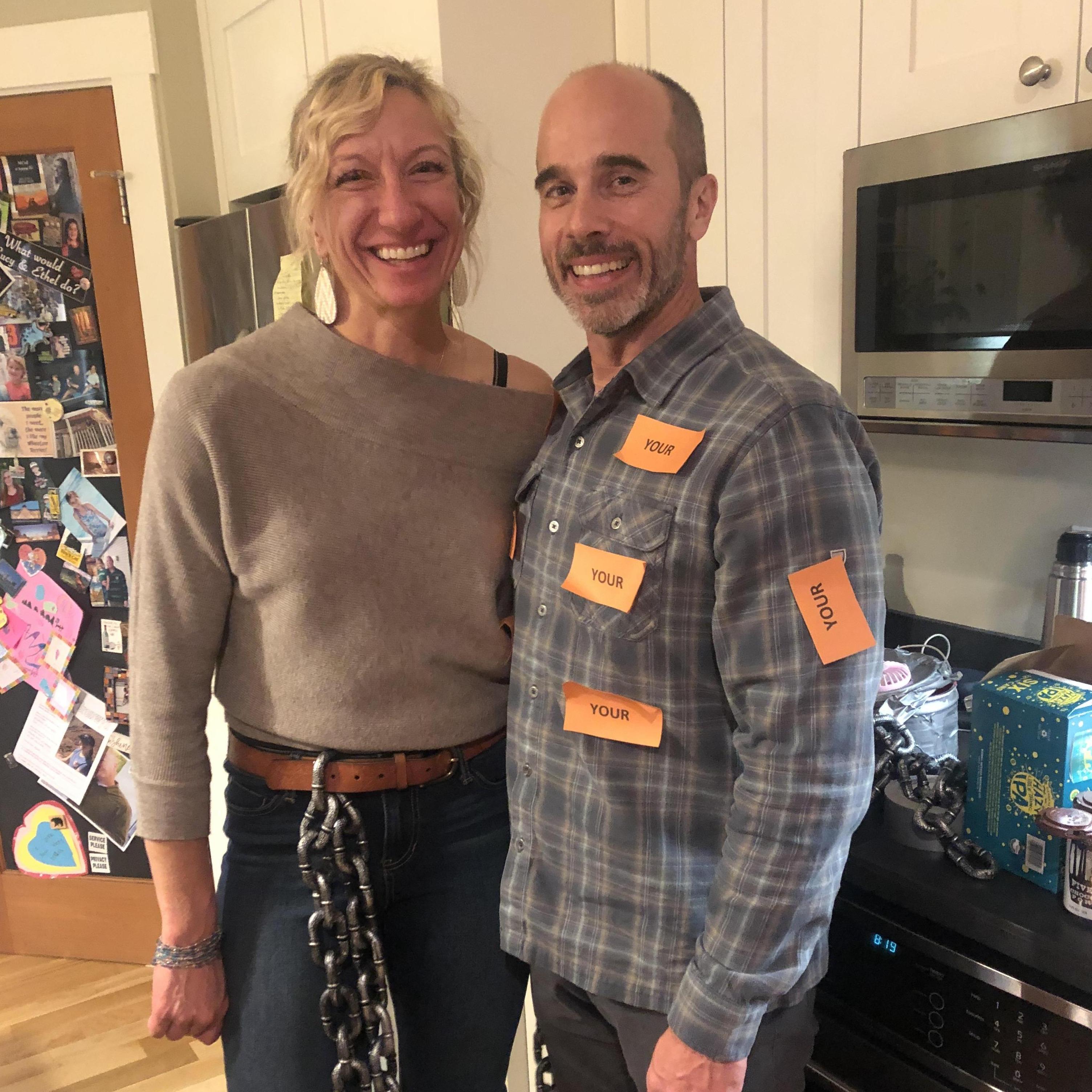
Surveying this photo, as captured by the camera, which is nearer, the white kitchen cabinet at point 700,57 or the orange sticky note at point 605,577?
the orange sticky note at point 605,577

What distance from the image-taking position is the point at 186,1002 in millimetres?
1085

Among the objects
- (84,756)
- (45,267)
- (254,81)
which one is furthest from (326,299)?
(84,756)

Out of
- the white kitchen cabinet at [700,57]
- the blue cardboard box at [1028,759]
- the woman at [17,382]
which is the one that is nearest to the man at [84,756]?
the woman at [17,382]

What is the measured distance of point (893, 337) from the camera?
4.46 ft

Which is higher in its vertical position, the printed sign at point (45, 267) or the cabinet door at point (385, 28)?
the cabinet door at point (385, 28)

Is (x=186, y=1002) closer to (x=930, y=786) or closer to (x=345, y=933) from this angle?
(x=345, y=933)

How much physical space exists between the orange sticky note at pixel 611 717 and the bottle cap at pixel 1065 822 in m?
0.44

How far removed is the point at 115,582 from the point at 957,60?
2.22m

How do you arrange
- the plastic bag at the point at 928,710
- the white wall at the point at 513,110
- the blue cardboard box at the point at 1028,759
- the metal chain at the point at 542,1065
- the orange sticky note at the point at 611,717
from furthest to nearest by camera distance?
1. the white wall at the point at 513,110
2. the plastic bag at the point at 928,710
3. the metal chain at the point at 542,1065
4. the blue cardboard box at the point at 1028,759
5. the orange sticky note at the point at 611,717

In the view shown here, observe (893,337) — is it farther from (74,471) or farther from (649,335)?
(74,471)

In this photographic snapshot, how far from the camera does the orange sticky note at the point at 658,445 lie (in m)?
0.92

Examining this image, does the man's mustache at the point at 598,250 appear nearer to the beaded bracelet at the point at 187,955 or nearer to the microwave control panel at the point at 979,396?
the microwave control panel at the point at 979,396

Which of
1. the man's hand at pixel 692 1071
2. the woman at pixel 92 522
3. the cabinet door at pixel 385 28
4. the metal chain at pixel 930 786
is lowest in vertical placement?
the man's hand at pixel 692 1071

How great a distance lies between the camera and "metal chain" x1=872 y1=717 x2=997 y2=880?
1.11 meters
